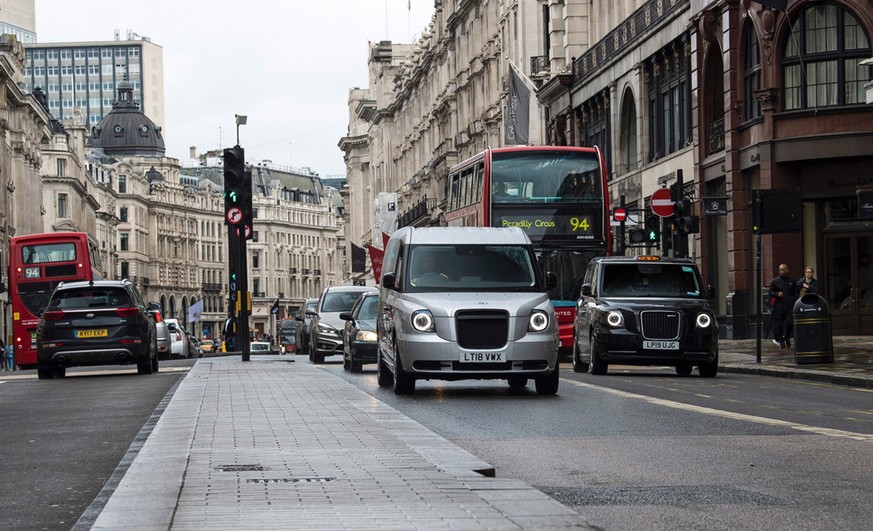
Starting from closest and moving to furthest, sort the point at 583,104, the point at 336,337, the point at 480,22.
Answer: the point at 336,337 < the point at 583,104 < the point at 480,22

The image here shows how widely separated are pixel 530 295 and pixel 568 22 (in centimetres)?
3846

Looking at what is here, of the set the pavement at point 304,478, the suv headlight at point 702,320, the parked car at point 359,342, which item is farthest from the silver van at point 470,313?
the parked car at point 359,342

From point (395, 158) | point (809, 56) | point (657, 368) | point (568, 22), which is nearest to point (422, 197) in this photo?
point (395, 158)

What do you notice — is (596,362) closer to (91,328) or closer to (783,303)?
(783,303)

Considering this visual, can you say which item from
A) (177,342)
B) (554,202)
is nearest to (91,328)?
(554,202)

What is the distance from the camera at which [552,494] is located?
9.29m

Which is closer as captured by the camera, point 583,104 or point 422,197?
point 583,104

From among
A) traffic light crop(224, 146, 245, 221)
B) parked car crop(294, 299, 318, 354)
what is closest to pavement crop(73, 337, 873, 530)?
traffic light crop(224, 146, 245, 221)

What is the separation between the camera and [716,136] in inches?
1590

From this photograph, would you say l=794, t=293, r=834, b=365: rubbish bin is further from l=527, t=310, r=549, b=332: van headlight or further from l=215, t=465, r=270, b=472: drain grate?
l=215, t=465, r=270, b=472: drain grate

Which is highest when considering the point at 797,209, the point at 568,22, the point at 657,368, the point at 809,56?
the point at 568,22

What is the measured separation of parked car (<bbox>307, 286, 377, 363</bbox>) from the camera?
3453 centimetres

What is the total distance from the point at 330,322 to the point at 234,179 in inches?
226

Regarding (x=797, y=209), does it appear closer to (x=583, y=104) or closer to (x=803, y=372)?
(x=803, y=372)
